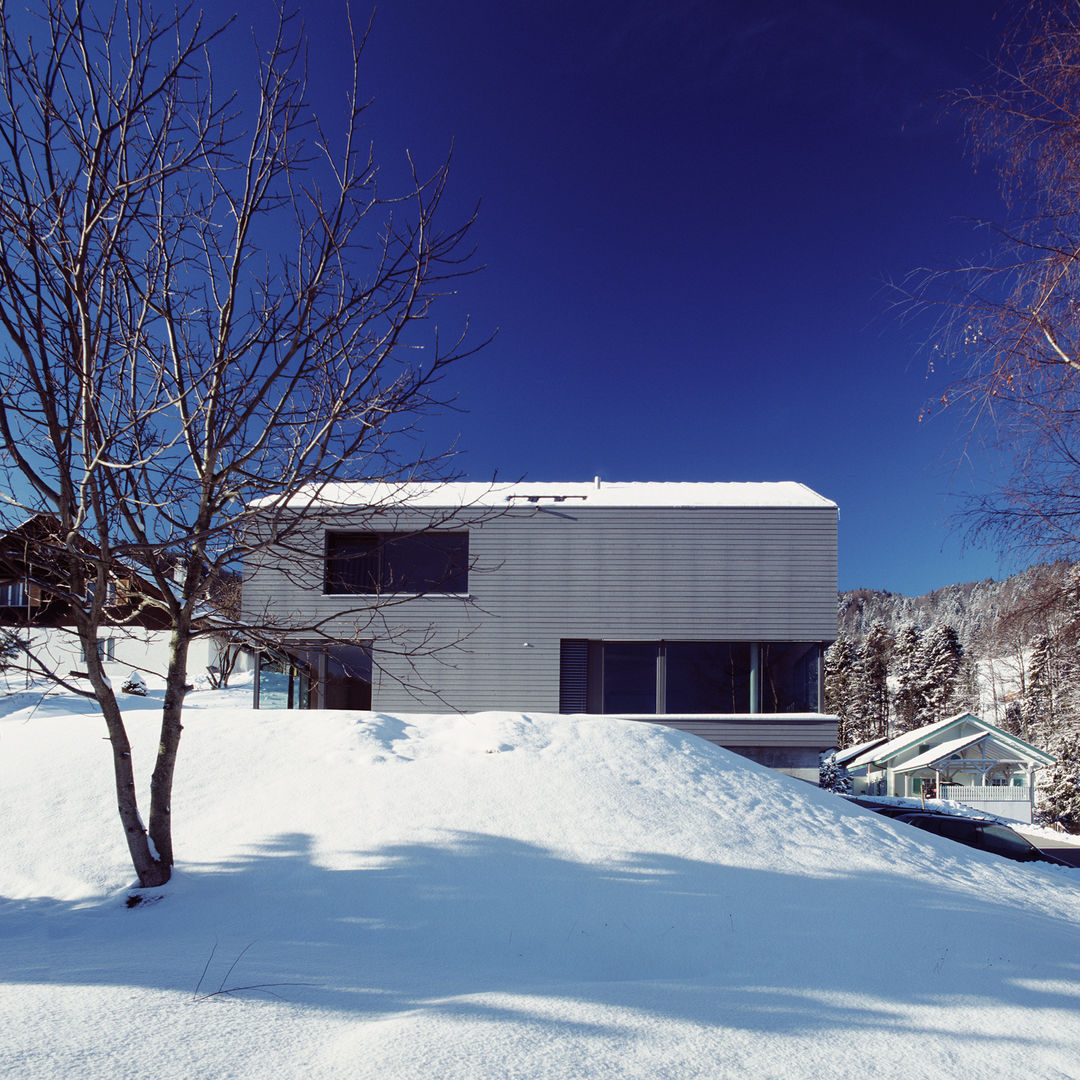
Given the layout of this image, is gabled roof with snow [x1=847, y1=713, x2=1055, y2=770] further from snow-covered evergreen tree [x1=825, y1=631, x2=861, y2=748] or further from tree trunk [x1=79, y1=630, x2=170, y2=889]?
tree trunk [x1=79, y1=630, x2=170, y2=889]

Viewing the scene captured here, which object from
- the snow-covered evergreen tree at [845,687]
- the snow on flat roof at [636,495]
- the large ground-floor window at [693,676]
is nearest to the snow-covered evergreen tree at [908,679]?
the snow-covered evergreen tree at [845,687]

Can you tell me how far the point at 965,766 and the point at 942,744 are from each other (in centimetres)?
103

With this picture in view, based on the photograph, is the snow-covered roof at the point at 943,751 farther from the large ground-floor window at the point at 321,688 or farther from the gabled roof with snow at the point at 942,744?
the large ground-floor window at the point at 321,688

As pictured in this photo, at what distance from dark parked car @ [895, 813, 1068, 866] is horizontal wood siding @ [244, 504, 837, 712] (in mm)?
5259

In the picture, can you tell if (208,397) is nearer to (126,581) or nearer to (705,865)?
(126,581)

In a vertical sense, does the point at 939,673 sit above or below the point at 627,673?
below

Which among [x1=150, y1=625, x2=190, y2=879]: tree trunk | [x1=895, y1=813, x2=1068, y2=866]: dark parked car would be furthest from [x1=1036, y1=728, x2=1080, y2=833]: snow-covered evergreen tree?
[x1=150, y1=625, x2=190, y2=879]: tree trunk

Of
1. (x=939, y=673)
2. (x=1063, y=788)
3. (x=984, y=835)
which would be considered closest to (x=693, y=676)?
(x=984, y=835)

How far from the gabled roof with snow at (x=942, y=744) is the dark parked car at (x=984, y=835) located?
1496cm

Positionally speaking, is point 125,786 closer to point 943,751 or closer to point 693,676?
point 693,676

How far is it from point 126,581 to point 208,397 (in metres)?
1.34

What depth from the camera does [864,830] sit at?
296 inches

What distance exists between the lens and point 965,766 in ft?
84.4

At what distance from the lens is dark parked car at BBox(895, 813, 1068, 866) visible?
10703 mm
